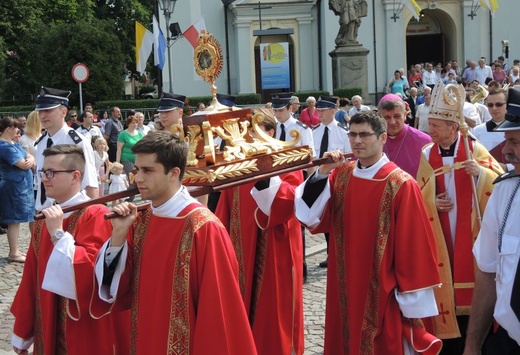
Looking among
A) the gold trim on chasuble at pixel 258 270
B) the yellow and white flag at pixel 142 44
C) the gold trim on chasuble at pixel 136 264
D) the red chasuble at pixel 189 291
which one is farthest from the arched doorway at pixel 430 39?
the red chasuble at pixel 189 291

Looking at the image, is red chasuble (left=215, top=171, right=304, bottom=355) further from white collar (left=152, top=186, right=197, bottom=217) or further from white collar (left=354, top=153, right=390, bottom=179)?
white collar (left=152, top=186, right=197, bottom=217)

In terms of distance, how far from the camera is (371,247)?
15.6 ft

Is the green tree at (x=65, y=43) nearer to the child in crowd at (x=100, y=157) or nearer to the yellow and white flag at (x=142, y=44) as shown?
the yellow and white flag at (x=142, y=44)

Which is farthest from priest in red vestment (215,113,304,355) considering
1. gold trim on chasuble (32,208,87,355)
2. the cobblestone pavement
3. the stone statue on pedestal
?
the stone statue on pedestal

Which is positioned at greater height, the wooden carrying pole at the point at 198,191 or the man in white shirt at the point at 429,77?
the man in white shirt at the point at 429,77

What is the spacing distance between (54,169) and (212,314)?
1.38 metres

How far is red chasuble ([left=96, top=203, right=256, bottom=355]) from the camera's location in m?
3.63

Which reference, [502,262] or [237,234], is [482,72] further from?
[502,262]

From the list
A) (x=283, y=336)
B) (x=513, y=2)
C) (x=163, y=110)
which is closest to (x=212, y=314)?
(x=283, y=336)

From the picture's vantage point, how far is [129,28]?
4222 centimetres

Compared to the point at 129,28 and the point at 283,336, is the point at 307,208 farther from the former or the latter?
the point at 129,28

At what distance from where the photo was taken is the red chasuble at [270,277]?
541 centimetres

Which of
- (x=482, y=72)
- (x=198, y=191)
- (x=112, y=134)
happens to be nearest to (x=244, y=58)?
(x=482, y=72)

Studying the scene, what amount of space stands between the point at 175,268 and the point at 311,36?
3106 cm
